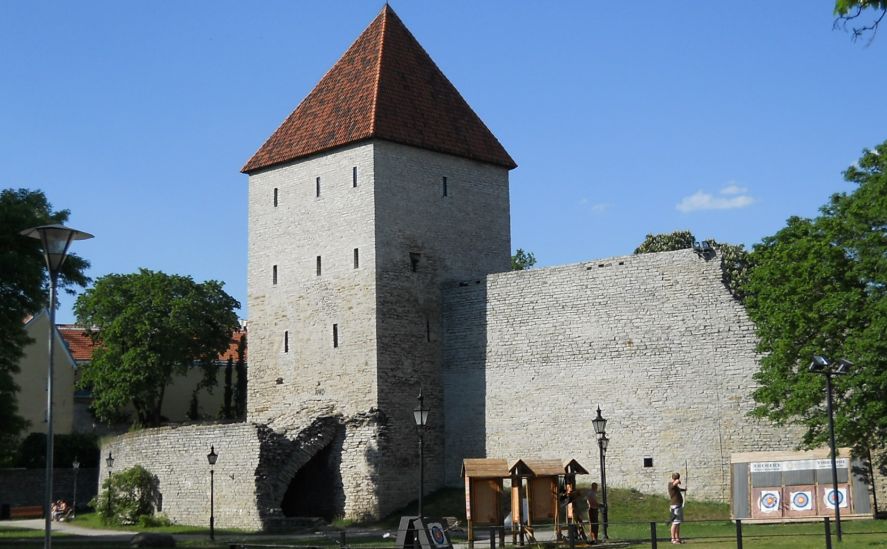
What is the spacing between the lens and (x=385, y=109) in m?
33.6

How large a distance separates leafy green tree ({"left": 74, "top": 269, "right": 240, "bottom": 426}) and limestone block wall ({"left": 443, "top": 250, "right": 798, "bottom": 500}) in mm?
17292

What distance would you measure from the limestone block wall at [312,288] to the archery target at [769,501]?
10193mm

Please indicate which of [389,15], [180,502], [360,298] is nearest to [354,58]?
[389,15]

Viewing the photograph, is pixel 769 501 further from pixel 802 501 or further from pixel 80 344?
pixel 80 344

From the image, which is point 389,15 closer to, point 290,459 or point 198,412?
point 290,459

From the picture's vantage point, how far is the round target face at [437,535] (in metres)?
19.3

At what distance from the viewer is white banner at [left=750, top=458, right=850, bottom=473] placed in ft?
81.7

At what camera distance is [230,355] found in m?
53.1

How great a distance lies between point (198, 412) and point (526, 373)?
24420 millimetres

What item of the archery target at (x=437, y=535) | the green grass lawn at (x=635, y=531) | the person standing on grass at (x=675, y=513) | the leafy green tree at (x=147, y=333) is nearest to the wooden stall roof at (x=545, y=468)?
the green grass lawn at (x=635, y=531)

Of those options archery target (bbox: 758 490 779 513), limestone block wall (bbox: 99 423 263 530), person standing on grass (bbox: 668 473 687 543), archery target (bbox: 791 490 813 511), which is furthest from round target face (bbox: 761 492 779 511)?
limestone block wall (bbox: 99 423 263 530)

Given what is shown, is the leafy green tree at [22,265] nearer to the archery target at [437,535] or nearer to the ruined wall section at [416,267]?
the ruined wall section at [416,267]

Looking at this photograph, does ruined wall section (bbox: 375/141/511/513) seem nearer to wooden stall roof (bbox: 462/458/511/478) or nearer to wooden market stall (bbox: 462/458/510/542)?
wooden market stall (bbox: 462/458/510/542)

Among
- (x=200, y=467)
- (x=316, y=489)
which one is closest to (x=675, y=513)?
(x=316, y=489)
